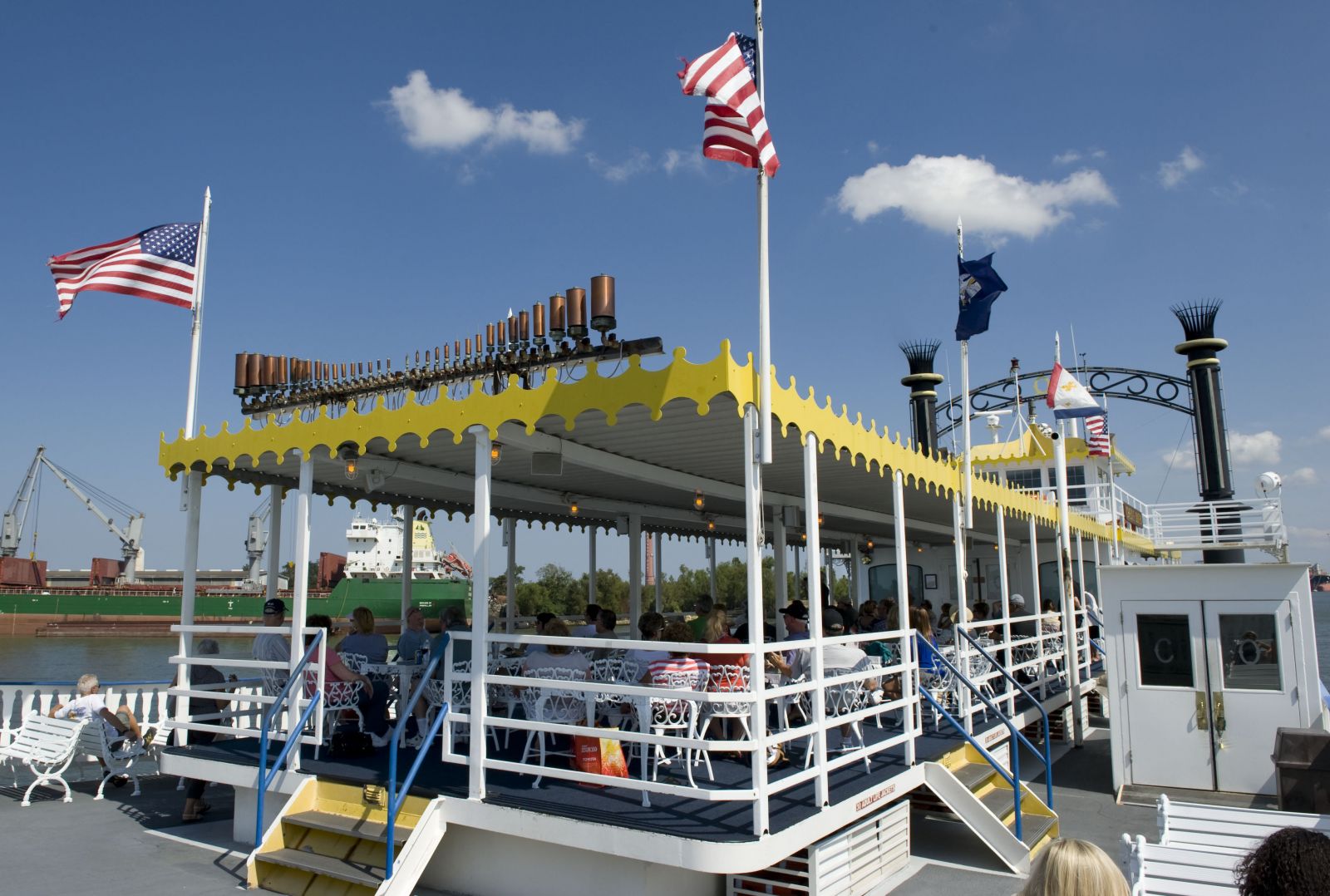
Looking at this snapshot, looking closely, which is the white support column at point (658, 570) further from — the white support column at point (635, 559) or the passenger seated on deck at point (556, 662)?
the passenger seated on deck at point (556, 662)

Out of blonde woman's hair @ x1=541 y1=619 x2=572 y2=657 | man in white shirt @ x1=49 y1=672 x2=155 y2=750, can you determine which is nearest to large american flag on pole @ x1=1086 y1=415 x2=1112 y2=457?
blonde woman's hair @ x1=541 y1=619 x2=572 y2=657

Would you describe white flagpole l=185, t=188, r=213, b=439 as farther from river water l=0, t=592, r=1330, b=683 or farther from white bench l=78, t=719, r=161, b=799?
river water l=0, t=592, r=1330, b=683

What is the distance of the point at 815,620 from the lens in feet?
20.4

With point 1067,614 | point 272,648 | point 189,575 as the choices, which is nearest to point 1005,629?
point 1067,614

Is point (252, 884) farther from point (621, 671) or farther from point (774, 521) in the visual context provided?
point (774, 521)

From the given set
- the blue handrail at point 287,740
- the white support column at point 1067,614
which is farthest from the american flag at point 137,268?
the white support column at point 1067,614

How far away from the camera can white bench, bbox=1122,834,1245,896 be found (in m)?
4.41

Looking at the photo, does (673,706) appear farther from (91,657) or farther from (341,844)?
(91,657)

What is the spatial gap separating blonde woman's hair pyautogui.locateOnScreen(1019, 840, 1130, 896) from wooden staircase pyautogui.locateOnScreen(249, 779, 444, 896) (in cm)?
468

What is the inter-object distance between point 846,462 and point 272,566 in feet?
21.3

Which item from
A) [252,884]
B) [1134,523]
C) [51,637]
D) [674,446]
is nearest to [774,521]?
[674,446]

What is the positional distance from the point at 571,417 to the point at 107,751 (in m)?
6.58

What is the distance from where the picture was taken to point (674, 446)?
8.00 m

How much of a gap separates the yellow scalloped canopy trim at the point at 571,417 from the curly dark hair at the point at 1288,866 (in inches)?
145
